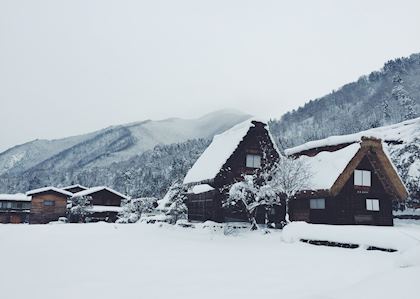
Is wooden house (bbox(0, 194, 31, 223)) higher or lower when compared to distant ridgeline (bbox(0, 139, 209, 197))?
lower

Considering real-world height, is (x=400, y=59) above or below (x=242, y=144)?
above

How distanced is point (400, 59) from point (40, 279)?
163900mm

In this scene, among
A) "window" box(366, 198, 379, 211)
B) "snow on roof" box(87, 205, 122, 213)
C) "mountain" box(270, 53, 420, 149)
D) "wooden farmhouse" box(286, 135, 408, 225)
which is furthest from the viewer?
"mountain" box(270, 53, 420, 149)

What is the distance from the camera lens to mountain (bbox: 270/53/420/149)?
415 feet

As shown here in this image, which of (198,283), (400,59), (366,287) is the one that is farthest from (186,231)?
(400,59)

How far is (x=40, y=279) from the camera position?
1062 cm

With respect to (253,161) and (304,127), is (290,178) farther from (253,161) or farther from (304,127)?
(304,127)

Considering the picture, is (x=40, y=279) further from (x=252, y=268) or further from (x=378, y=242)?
(x=378, y=242)

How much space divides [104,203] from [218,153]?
35808 mm

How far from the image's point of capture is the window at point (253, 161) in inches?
1187

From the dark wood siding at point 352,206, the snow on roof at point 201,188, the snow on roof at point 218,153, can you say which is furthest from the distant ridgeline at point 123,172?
the dark wood siding at point 352,206

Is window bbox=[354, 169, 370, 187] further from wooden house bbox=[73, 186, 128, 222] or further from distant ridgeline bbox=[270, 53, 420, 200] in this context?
distant ridgeline bbox=[270, 53, 420, 200]

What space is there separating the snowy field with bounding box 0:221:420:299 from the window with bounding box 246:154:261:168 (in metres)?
12.2

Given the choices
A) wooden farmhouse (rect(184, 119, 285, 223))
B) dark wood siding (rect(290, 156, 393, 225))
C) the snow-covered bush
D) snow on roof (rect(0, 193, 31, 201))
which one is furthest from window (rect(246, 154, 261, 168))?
snow on roof (rect(0, 193, 31, 201))
